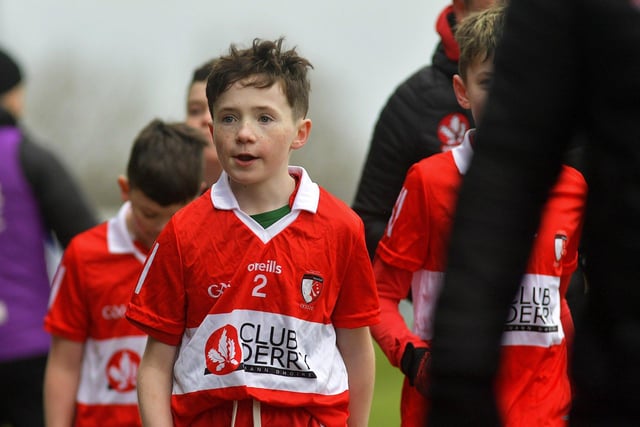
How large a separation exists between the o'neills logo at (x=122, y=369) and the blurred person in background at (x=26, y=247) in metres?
0.86

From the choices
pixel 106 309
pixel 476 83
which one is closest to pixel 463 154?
pixel 476 83

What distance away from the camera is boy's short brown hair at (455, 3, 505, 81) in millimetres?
4539

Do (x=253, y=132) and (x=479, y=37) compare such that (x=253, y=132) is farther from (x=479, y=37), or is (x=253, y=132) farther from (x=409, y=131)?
(x=409, y=131)

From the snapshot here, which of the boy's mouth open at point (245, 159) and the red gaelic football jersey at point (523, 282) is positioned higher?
the boy's mouth open at point (245, 159)

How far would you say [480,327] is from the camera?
214 centimetres

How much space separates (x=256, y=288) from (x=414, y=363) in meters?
0.60

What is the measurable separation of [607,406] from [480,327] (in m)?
0.25

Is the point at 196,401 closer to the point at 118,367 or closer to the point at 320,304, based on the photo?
the point at 320,304

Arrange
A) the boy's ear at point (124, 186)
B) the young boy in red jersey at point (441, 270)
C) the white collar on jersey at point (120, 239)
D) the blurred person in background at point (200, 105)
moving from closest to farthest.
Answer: the young boy in red jersey at point (441, 270) → the white collar on jersey at point (120, 239) → the boy's ear at point (124, 186) → the blurred person in background at point (200, 105)

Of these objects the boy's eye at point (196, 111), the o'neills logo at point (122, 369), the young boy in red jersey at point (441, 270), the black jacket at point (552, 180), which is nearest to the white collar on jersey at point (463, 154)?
the young boy in red jersey at point (441, 270)

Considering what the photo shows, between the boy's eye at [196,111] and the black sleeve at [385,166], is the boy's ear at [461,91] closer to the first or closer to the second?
the black sleeve at [385,166]

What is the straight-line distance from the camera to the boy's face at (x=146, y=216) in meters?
5.59

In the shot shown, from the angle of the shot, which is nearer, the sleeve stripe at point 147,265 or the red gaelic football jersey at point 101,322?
the sleeve stripe at point 147,265

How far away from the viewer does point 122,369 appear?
5590 mm
